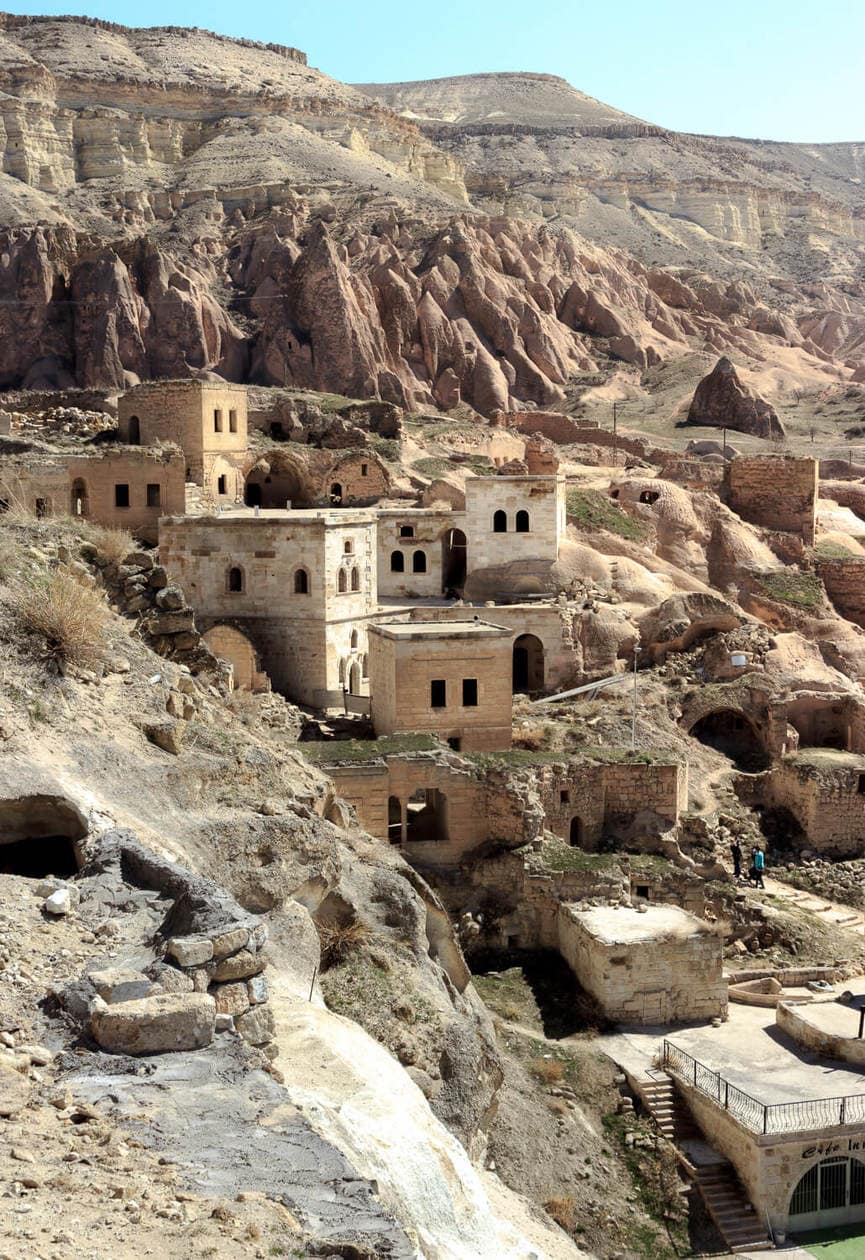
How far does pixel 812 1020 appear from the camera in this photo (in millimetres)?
18641

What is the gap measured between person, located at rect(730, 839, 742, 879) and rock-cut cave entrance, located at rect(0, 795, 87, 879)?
1668 centimetres

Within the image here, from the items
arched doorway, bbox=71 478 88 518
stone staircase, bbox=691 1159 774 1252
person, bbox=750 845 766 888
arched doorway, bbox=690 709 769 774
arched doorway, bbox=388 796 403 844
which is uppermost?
arched doorway, bbox=71 478 88 518

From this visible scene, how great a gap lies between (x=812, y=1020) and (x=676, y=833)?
600 cm

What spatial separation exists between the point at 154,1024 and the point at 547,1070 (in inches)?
433

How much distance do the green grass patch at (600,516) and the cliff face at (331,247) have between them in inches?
764

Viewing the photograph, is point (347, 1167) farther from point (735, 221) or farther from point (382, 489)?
point (735, 221)

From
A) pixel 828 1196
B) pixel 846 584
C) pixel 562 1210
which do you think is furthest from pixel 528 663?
pixel 562 1210

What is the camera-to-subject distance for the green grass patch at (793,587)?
35562 millimetres

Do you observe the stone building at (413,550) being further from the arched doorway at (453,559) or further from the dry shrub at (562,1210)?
the dry shrub at (562,1210)

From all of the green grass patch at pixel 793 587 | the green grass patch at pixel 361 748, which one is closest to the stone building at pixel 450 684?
the green grass patch at pixel 361 748

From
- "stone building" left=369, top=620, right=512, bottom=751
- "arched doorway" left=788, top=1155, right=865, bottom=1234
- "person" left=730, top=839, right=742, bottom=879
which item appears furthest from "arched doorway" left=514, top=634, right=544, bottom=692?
"arched doorway" left=788, top=1155, right=865, bottom=1234

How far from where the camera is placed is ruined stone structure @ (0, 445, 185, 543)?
2781 centimetres

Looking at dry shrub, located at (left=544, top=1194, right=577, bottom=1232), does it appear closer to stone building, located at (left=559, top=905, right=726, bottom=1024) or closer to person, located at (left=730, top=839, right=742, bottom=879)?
stone building, located at (left=559, top=905, right=726, bottom=1024)

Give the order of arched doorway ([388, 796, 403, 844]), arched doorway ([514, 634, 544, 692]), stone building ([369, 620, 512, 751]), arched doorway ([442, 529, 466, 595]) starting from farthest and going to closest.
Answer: arched doorway ([442, 529, 466, 595]) < arched doorway ([514, 634, 544, 692]) < stone building ([369, 620, 512, 751]) < arched doorway ([388, 796, 403, 844])
